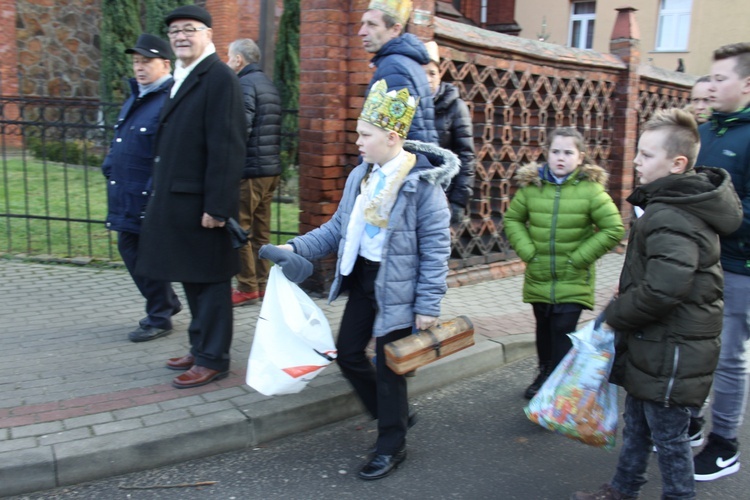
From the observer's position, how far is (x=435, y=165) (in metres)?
3.49

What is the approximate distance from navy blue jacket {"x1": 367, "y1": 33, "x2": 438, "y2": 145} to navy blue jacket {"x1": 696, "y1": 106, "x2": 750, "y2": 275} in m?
1.62

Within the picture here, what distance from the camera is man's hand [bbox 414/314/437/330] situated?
10.6 ft

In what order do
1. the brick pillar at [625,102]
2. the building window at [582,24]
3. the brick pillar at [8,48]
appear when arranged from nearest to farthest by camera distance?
the brick pillar at [625,102] < the brick pillar at [8,48] < the building window at [582,24]

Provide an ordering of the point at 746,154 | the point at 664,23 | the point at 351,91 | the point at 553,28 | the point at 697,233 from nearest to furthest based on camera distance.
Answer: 1. the point at 697,233
2. the point at 746,154
3. the point at 351,91
4. the point at 664,23
5. the point at 553,28

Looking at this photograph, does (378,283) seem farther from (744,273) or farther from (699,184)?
(744,273)

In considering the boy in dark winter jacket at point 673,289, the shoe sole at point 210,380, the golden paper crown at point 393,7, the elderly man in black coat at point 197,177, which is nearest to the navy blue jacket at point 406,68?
the golden paper crown at point 393,7

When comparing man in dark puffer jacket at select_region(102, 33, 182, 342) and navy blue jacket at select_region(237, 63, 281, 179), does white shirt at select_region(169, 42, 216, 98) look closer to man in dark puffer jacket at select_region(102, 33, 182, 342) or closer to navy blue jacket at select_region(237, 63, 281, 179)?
man in dark puffer jacket at select_region(102, 33, 182, 342)

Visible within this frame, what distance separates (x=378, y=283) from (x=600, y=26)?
23.7 meters

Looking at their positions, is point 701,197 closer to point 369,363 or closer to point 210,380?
point 369,363

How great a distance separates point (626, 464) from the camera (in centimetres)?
307

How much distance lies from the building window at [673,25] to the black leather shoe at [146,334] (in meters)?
22.0

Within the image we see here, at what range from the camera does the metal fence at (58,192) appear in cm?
697

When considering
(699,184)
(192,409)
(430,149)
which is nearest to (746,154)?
(699,184)

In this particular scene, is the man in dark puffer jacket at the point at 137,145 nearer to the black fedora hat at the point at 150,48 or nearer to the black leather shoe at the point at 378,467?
the black fedora hat at the point at 150,48
